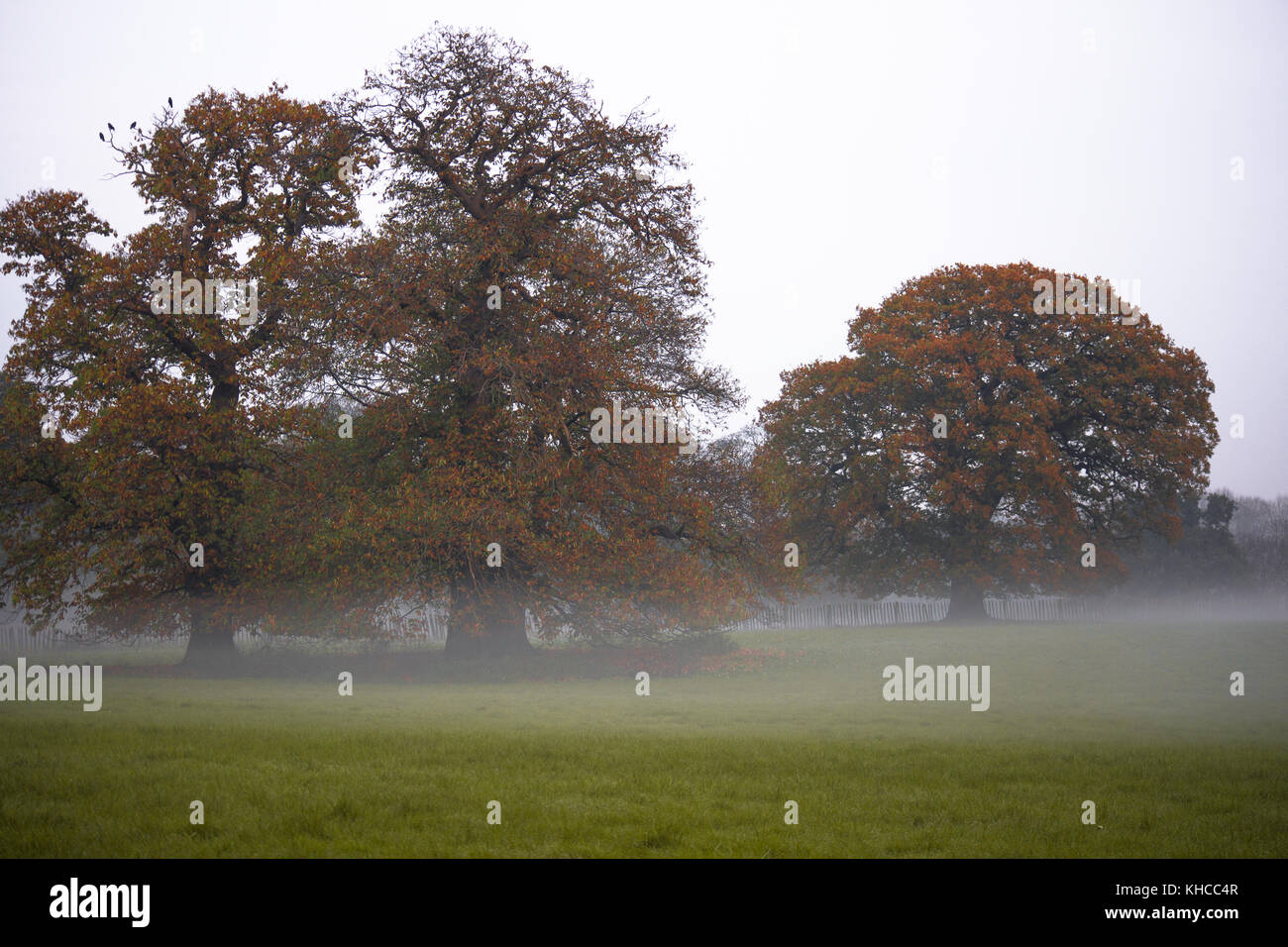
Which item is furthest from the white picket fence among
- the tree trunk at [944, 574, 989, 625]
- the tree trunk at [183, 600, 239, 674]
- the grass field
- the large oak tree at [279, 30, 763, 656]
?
the grass field

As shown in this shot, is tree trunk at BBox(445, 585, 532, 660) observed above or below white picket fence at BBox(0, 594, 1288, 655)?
above

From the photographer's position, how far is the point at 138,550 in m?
26.6

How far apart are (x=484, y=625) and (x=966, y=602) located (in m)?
26.6

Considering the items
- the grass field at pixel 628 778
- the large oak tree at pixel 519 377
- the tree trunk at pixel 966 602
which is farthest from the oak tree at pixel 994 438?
the grass field at pixel 628 778

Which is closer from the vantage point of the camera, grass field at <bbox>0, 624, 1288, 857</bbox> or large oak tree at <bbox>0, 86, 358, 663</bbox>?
grass field at <bbox>0, 624, 1288, 857</bbox>

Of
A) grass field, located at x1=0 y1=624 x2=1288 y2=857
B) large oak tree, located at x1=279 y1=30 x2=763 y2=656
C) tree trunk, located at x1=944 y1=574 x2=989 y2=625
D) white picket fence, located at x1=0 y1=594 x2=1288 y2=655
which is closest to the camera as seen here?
grass field, located at x1=0 y1=624 x2=1288 y2=857

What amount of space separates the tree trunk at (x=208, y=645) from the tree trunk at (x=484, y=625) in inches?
261

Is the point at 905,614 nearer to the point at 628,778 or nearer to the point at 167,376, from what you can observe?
the point at 167,376

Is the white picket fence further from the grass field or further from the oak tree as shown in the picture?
the grass field

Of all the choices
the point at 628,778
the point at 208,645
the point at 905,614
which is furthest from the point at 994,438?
the point at 628,778

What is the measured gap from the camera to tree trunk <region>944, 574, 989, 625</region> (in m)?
45.2

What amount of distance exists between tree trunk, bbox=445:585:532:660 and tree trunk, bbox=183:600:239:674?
261 inches

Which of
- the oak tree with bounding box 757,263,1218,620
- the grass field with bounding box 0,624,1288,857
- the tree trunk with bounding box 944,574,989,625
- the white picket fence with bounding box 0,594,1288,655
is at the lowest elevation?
the white picket fence with bounding box 0,594,1288,655

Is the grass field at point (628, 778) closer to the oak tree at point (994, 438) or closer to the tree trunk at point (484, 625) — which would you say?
the tree trunk at point (484, 625)
